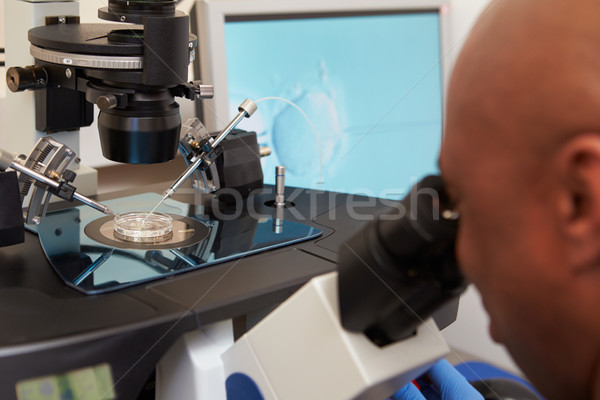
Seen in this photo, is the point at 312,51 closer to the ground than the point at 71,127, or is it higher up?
higher up

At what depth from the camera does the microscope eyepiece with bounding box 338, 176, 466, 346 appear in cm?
55

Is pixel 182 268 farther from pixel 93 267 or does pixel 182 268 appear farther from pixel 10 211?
pixel 10 211

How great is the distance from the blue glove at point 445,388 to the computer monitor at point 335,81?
501 mm

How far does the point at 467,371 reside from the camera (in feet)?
4.13

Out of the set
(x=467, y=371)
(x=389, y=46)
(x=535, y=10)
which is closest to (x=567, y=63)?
(x=535, y=10)

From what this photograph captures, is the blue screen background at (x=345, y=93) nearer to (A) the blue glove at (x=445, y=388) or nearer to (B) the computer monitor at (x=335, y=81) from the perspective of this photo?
(B) the computer monitor at (x=335, y=81)

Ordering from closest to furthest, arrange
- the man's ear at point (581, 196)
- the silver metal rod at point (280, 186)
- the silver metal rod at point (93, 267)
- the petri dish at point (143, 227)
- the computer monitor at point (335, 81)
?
the man's ear at point (581, 196), the silver metal rod at point (93, 267), the petri dish at point (143, 227), the silver metal rod at point (280, 186), the computer monitor at point (335, 81)

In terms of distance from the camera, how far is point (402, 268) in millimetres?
565

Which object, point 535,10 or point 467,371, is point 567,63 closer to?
point 535,10

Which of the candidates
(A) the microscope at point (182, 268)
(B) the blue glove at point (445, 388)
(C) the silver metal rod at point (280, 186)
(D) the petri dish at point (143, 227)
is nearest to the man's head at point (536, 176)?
(A) the microscope at point (182, 268)

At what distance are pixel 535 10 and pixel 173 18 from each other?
0.56 meters

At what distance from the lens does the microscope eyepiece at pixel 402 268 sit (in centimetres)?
55

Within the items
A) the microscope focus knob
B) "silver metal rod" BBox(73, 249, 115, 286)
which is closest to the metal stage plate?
"silver metal rod" BBox(73, 249, 115, 286)

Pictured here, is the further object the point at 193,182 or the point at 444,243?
the point at 193,182
